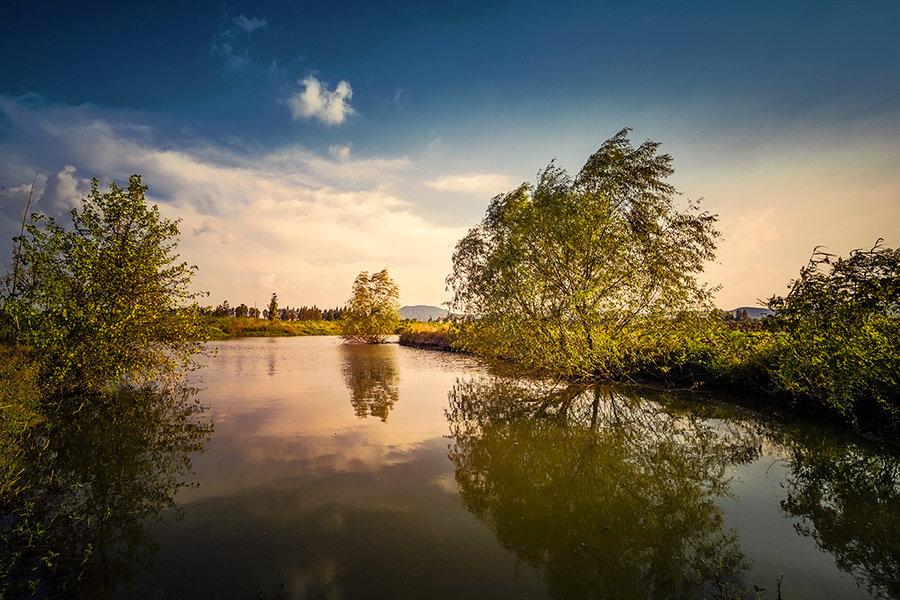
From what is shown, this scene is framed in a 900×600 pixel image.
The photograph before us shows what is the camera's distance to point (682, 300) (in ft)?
67.2

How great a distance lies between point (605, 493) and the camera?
8422 mm

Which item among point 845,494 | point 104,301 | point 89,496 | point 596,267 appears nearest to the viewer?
point 89,496

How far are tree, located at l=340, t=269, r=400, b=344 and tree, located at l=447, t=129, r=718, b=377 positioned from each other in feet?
154

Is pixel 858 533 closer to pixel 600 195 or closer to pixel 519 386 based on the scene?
pixel 519 386

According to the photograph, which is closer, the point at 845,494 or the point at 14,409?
the point at 845,494

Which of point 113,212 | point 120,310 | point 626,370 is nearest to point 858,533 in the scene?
point 626,370

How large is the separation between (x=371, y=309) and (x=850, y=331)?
61688 mm

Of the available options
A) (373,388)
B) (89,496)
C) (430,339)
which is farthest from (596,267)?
(430,339)

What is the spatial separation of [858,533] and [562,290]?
1591cm

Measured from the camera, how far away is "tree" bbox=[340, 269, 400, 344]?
67500 millimetres

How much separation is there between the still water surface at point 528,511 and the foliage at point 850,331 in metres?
2.00

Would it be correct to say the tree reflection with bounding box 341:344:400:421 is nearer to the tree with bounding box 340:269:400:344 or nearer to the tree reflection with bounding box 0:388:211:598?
the tree reflection with bounding box 0:388:211:598

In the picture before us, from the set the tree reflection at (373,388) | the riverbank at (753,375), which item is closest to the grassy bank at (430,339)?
the tree reflection at (373,388)

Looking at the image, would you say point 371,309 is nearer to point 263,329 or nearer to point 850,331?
point 263,329
